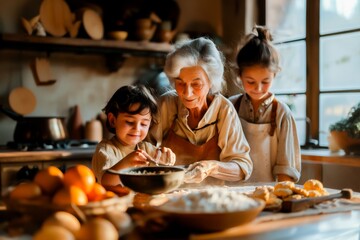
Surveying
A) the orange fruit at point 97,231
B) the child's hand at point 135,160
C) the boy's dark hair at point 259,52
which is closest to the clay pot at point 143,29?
the boy's dark hair at point 259,52

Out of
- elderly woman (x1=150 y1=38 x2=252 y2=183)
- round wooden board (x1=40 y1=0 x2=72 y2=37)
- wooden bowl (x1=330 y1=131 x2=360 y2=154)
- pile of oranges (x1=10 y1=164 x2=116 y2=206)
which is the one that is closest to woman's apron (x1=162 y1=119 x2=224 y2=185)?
elderly woman (x1=150 y1=38 x2=252 y2=183)

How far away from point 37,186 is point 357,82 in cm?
246

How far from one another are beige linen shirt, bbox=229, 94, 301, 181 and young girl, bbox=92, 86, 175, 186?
579 millimetres

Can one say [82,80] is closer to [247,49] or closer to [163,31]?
[163,31]

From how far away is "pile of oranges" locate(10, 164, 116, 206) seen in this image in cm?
101

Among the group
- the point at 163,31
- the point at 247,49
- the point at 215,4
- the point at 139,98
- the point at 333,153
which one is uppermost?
the point at 215,4

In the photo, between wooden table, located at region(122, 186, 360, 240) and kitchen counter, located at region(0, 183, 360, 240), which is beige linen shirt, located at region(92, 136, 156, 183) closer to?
kitchen counter, located at region(0, 183, 360, 240)

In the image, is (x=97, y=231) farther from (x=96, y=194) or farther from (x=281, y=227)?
(x=281, y=227)

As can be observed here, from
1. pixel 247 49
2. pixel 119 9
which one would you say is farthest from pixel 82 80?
pixel 247 49

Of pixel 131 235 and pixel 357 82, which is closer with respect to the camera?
pixel 131 235

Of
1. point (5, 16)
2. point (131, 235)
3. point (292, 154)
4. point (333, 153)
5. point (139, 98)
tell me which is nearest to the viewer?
point (131, 235)

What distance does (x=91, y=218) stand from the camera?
3.20 feet

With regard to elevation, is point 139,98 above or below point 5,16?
below

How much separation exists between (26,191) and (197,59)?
963 millimetres
